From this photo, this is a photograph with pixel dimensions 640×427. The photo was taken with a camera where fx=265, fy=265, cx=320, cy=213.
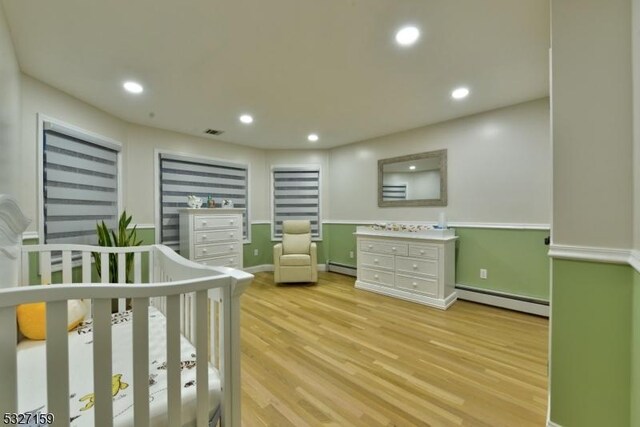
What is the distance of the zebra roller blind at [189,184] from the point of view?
147 inches

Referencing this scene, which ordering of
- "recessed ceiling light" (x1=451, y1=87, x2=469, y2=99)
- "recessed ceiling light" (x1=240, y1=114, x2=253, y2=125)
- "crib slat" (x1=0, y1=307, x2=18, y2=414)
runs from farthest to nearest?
"recessed ceiling light" (x1=240, y1=114, x2=253, y2=125) → "recessed ceiling light" (x1=451, y1=87, x2=469, y2=99) → "crib slat" (x1=0, y1=307, x2=18, y2=414)

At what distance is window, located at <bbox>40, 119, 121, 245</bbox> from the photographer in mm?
2393

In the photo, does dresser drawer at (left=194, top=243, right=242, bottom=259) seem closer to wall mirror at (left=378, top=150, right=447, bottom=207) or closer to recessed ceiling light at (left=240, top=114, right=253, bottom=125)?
recessed ceiling light at (left=240, top=114, right=253, bottom=125)

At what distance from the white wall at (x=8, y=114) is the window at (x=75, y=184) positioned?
1.25ft

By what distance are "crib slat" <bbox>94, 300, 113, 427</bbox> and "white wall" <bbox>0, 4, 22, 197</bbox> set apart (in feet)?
5.32

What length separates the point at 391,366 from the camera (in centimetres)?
186

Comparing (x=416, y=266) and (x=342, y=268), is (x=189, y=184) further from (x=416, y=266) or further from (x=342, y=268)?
(x=416, y=266)

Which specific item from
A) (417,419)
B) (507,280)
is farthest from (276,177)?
(417,419)

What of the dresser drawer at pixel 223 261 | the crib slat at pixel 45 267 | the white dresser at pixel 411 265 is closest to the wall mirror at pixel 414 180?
the white dresser at pixel 411 265

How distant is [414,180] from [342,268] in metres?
1.93

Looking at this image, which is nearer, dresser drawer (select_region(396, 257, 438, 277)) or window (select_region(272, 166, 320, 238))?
dresser drawer (select_region(396, 257, 438, 277))

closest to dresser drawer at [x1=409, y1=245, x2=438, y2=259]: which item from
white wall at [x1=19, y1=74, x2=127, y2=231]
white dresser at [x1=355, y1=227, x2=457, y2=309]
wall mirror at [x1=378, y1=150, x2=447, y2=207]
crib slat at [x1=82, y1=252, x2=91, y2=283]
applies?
white dresser at [x1=355, y1=227, x2=457, y2=309]

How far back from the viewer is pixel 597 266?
115cm

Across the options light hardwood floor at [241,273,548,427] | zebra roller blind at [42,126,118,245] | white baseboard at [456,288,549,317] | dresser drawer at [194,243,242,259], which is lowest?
light hardwood floor at [241,273,548,427]
